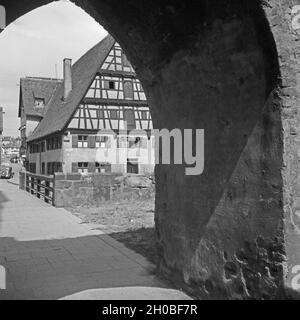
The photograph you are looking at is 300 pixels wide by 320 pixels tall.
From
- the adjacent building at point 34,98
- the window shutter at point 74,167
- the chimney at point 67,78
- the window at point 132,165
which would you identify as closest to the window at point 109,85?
the window at point 132,165

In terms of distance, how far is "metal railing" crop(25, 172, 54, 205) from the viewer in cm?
1505

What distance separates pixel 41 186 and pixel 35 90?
3060 centimetres

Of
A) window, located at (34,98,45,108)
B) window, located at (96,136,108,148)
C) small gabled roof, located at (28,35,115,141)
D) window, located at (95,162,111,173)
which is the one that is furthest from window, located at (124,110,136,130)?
window, located at (34,98,45,108)

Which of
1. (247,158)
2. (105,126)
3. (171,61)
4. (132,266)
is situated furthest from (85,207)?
(105,126)

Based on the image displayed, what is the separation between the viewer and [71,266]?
6207mm

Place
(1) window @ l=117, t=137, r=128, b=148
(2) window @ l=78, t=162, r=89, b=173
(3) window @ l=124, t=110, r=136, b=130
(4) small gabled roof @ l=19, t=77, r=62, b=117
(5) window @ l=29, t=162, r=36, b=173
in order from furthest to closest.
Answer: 1. (4) small gabled roof @ l=19, t=77, r=62, b=117
2. (5) window @ l=29, t=162, r=36, b=173
3. (3) window @ l=124, t=110, r=136, b=130
4. (1) window @ l=117, t=137, r=128, b=148
5. (2) window @ l=78, t=162, r=89, b=173

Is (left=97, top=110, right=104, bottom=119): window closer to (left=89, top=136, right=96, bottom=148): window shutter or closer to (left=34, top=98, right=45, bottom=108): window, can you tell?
(left=89, top=136, right=96, bottom=148): window shutter

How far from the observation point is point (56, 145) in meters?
31.3

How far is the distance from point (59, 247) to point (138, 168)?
23204mm

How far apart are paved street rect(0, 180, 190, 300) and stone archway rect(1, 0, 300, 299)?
1.86 ft

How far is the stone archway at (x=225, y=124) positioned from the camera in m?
3.50

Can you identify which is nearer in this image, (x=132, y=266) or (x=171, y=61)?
(x=171, y=61)

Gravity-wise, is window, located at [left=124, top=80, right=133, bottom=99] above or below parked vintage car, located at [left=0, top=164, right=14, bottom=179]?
above
